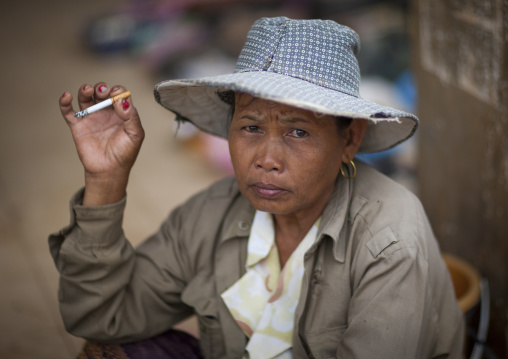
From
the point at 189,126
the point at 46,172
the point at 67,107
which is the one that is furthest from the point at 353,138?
the point at 46,172

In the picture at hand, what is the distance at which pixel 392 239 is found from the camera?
173 centimetres

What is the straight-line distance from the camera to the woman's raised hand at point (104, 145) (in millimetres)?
1876

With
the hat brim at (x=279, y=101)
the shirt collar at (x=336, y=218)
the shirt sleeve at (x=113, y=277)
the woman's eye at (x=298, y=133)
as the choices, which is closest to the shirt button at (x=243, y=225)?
the shirt collar at (x=336, y=218)

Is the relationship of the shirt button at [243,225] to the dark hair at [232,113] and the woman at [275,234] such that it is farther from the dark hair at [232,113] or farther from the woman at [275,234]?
the dark hair at [232,113]

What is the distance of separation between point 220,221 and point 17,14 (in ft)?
29.0

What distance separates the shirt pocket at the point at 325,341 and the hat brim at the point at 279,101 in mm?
612

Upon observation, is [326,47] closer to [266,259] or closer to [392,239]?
[392,239]

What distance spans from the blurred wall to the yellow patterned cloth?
93 centimetres

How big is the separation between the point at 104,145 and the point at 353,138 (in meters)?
0.79

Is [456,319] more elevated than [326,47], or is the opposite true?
[326,47]

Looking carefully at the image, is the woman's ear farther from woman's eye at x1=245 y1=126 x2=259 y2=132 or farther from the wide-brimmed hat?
woman's eye at x1=245 y1=126 x2=259 y2=132

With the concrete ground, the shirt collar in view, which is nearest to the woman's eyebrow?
the shirt collar

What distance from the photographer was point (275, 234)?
2049 mm

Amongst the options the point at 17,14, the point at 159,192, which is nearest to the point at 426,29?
the point at 159,192
